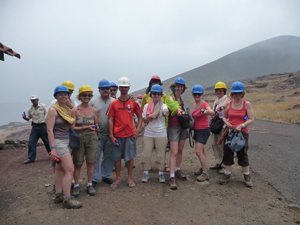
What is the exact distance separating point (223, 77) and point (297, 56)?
48.2 m

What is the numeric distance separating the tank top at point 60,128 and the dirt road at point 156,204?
3.82ft

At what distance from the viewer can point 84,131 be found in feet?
12.8

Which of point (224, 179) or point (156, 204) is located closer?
point (156, 204)

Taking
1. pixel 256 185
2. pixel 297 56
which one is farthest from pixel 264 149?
pixel 297 56

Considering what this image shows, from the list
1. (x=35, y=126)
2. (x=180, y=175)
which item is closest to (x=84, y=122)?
(x=180, y=175)

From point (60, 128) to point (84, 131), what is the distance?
0.53 meters

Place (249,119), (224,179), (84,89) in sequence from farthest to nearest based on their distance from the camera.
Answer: (224,179)
(249,119)
(84,89)

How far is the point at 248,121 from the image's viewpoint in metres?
4.11

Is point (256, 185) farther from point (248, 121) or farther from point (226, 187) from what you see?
point (248, 121)

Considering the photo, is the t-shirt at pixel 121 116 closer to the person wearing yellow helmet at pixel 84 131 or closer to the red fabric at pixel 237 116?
the person wearing yellow helmet at pixel 84 131

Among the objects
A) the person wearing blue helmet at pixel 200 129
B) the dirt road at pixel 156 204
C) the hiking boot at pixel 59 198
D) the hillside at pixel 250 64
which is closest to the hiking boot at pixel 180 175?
the dirt road at pixel 156 204

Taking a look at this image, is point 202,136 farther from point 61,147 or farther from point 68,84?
point 68,84

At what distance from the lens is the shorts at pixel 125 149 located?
14.0 ft

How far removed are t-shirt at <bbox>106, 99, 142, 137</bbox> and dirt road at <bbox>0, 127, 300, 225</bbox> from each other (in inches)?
43.7
